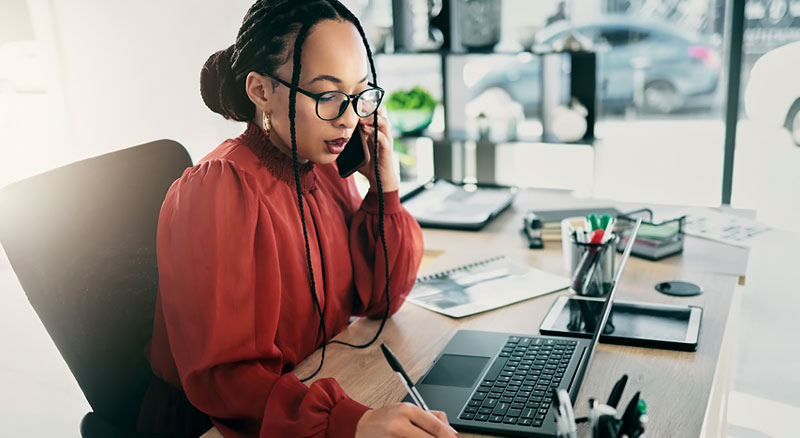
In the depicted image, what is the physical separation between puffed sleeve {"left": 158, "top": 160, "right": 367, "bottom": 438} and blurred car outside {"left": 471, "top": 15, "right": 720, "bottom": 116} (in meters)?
4.41

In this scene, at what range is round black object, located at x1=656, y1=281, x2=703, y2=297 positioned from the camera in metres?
1.53

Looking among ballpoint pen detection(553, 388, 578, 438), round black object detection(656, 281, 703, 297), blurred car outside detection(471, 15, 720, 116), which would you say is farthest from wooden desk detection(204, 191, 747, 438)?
blurred car outside detection(471, 15, 720, 116)

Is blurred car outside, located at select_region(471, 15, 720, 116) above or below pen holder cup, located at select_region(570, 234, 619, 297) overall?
above

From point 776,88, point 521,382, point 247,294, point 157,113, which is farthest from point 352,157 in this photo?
point 776,88

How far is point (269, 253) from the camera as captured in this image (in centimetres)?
116

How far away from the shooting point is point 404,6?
10.8ft

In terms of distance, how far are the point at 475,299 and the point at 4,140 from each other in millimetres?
2953

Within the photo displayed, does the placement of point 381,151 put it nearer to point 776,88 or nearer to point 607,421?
point 607,421

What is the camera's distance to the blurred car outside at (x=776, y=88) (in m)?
3.43

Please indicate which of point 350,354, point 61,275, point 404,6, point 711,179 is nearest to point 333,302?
point 350,354

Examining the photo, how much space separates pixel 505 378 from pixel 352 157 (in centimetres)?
57

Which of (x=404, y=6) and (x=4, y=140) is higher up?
(x=404, y=6)

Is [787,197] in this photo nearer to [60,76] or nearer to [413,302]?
[413,302]

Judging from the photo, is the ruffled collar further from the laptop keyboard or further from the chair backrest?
the laptop keyboard
